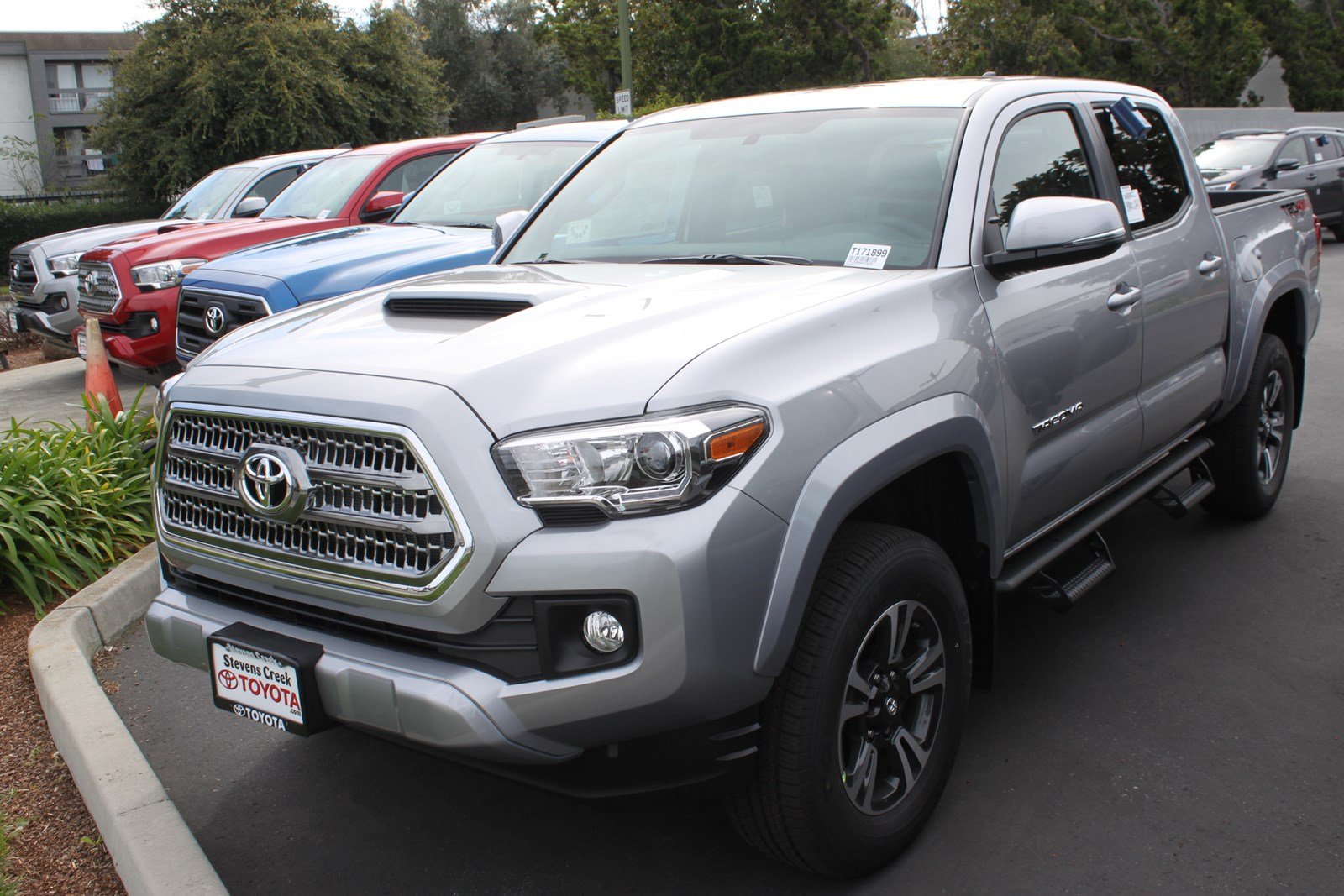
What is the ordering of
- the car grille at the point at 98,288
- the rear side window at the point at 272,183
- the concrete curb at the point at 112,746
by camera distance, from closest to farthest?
1. the concrete curb at the point at 112,746
2. the car grille at the point at 98,288
3. the rear side window at the point at 272,183

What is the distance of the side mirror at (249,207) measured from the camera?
10.6 m

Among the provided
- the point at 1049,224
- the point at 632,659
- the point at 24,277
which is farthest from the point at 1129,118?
the point at 24,277

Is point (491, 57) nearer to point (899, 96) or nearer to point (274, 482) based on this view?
point (899, 96)

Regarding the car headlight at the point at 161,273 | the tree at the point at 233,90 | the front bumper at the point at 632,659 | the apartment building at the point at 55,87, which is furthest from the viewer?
the apartment building at the point at 55,87

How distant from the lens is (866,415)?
2.74m

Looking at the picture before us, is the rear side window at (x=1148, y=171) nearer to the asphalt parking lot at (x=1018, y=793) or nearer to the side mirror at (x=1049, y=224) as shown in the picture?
the side mirror at (x=1049, y=224)

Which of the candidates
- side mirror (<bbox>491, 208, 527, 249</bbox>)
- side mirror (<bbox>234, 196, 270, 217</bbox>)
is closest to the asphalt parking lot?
side mirror (<bbox>491, 208, 527, 249</bbox>)

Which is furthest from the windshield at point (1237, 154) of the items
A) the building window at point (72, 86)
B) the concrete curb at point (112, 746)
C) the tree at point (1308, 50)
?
the building window at point (72, 86)

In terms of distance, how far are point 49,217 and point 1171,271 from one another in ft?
91.5

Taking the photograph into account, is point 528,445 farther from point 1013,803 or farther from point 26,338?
point 26,338

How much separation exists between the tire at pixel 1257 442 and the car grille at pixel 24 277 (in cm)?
1053

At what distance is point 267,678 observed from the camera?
106 inches

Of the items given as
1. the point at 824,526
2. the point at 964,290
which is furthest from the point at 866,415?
the point at 964,290

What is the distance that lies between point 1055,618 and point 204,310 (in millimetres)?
4921
